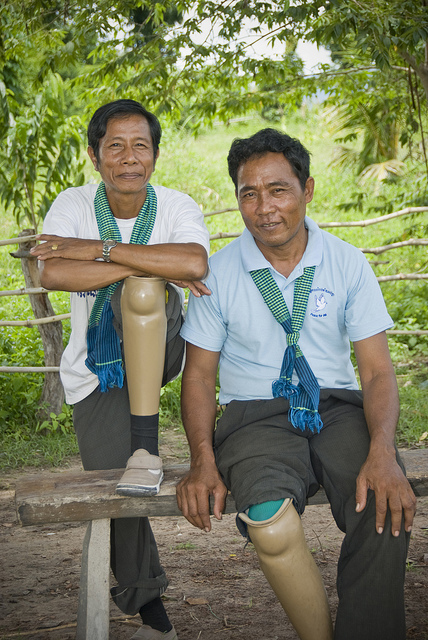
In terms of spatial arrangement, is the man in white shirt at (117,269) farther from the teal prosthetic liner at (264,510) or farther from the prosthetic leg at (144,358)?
the teal prosthetic liner at (264,510)

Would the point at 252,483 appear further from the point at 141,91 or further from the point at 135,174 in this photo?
the point at 141,91

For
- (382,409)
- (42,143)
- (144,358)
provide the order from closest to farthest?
(382,409)
(144,358)
(42,143)

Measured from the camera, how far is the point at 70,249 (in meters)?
2.60

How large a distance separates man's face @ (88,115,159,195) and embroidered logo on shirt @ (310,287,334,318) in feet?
2.70

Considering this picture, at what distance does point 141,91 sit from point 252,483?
439 cm

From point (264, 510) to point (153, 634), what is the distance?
3.13ft

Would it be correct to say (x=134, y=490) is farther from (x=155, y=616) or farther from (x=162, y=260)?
(x=162, y=260)

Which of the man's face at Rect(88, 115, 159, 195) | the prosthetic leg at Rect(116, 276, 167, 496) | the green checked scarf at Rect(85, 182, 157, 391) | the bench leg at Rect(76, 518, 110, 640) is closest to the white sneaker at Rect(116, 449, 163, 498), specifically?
the prosthetic leg at Rect(116, 276, 167, 496)

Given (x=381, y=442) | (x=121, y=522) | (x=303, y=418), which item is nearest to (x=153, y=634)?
(x=121, y=522)

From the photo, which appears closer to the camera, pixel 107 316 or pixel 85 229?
pixel 107 316

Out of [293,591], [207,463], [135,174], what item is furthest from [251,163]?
[293,591]

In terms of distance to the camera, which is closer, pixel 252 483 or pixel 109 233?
pixel 252 483

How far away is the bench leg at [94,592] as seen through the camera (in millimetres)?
2275

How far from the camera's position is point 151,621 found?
2.62m
